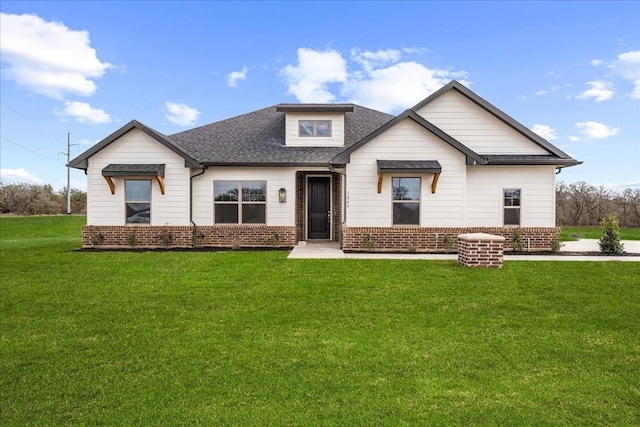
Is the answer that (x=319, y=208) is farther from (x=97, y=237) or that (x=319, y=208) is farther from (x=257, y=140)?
(x=97, y=237)

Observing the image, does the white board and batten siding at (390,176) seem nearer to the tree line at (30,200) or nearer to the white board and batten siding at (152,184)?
the white board and batten siding at (152,184)

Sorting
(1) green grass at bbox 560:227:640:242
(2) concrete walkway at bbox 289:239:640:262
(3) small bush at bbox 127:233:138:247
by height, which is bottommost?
(2) concrete walkway at bbox 289:239:640:262

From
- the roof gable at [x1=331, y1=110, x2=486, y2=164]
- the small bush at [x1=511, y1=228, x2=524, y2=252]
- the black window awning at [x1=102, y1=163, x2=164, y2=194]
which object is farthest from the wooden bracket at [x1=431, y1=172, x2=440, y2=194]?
the black window awning at [x1=102, y1=163, x2=164, y2=194]

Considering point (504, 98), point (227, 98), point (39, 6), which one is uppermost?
point (39, 6)

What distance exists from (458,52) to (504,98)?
3.05 meters

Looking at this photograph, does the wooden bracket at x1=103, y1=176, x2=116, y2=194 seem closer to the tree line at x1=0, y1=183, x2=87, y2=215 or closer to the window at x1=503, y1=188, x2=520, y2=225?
the window at x1=503, y1=188, x2=520, y2=225

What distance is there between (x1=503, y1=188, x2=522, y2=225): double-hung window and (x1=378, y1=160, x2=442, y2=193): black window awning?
3025 mm

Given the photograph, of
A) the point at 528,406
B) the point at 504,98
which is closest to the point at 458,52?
the point at 504,98

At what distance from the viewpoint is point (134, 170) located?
1278 centimetres

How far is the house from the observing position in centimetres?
1253

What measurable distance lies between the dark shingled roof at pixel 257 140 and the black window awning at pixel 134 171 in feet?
4.31

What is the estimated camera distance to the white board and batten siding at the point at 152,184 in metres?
13.2

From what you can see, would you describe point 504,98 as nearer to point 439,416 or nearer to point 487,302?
point 487,302

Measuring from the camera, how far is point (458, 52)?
1722 centimetres
